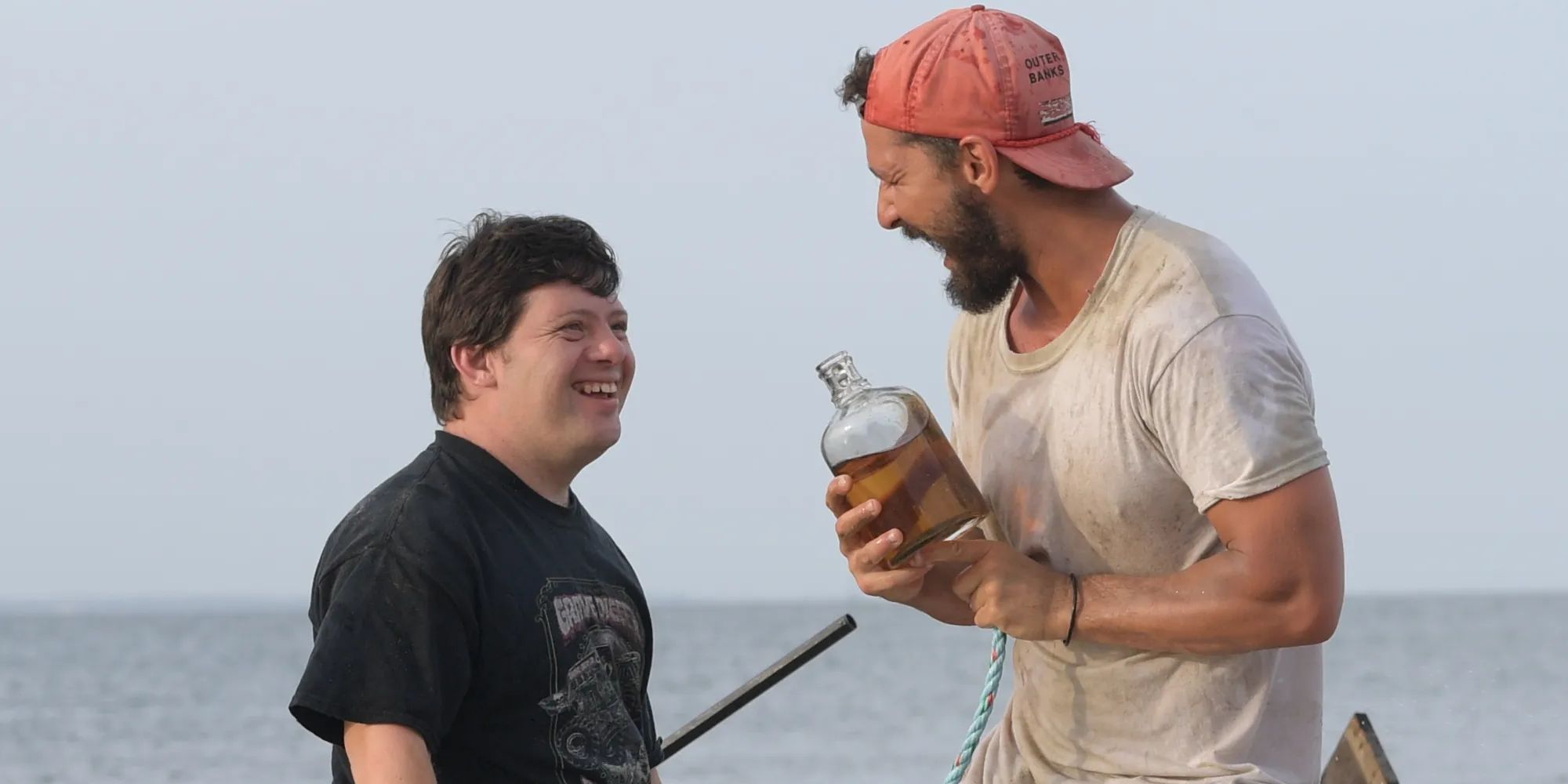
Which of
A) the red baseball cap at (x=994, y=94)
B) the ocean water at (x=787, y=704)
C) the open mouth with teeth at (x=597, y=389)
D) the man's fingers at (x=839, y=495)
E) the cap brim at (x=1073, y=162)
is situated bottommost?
the ocean water at (x=787, y=704)

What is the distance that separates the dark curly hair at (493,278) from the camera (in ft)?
11.2

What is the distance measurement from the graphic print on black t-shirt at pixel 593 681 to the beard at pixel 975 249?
92 centimetres

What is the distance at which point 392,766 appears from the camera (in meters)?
2.89

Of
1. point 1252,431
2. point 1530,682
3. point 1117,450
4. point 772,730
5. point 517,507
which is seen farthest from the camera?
point 1530,682

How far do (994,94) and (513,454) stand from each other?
114 cm

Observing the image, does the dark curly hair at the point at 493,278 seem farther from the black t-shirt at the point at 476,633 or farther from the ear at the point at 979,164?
the ear at the point at 979,164

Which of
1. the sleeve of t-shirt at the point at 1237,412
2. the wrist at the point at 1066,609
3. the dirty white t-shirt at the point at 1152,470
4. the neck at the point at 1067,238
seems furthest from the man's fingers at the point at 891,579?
the neck at the point at 1067,238

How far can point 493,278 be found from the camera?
3443 mm

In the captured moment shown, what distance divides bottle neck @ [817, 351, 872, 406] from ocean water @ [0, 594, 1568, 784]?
3.57m

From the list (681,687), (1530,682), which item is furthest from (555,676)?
(1530,682)

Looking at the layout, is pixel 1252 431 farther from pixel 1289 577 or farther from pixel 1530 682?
pixel 1530 682

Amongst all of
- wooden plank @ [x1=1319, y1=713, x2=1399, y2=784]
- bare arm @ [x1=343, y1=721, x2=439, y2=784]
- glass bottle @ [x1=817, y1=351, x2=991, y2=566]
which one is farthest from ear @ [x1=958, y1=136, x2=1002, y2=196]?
bare arm @ [x1=343, y1=721, x2=439, y2=784]

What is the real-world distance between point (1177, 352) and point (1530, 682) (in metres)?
29.8

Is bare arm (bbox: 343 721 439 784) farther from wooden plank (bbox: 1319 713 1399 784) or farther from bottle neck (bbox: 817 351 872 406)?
wooden plank (bbox: 1319 713 1399 784)
